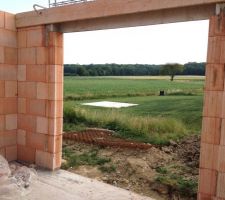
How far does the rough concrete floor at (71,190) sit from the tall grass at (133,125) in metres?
3.57

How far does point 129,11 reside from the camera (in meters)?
4.86

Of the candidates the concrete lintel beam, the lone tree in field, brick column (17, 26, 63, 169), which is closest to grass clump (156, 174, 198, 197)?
brick column (17, 26, 63, 169)

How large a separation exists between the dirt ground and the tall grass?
2.96 ft

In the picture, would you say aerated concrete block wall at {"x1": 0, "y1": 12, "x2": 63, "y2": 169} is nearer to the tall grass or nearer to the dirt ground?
the dirt ground

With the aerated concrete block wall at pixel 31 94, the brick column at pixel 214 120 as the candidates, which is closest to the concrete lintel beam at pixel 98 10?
the aerated concrete block wall at pixel 31 94

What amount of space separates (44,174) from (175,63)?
8284 centimetres

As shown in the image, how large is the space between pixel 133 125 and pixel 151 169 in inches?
151

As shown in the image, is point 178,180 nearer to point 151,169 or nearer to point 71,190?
point 151,169

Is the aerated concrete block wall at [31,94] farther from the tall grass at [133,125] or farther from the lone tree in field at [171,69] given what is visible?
the lone tree in field at [171,69]

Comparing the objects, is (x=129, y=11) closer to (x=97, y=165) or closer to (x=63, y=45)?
(x=63, y=45)

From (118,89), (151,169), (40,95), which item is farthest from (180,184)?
(118,89)

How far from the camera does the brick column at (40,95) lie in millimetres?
6152

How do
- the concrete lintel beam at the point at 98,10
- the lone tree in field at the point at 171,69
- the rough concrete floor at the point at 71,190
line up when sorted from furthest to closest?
the lone tree in field at the point at 171,69, the rough concrete floor at the point at 71,190, the concrete lintel beam at the point at 98,10

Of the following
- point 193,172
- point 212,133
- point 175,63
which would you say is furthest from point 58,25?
point 175,63
